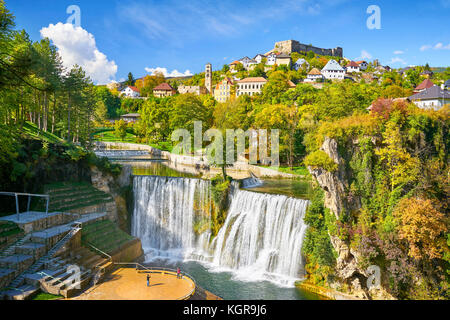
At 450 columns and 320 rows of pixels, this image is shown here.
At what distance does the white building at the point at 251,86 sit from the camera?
82.6m

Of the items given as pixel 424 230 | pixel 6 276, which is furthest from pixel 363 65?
pixel 6 276

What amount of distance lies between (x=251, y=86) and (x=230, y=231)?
221ft

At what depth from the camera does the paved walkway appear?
45.0 ft

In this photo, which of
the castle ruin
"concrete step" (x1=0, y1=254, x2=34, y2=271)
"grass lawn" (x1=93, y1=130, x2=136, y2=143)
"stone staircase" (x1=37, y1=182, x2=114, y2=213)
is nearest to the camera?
"concrete step" (x1=0, y1=254, x2=34, y2=271)

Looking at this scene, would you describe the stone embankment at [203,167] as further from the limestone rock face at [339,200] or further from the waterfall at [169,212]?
the limestone rock face at [339,200]

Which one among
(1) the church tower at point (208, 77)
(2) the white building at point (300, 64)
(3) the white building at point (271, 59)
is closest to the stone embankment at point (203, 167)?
(1) the church tower at point (208, 77)

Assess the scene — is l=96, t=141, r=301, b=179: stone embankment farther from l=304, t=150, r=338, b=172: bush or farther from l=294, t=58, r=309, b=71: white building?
l=294, t=58, r=309, b=71: white building

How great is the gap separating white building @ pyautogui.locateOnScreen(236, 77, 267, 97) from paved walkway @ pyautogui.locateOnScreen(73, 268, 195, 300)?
70.9 meters

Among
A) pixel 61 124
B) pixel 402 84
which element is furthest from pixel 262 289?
pixel 402 84

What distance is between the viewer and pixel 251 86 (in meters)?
83.7

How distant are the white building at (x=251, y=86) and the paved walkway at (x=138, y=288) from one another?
233ft

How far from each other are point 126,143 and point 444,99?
Answer: 5147cm

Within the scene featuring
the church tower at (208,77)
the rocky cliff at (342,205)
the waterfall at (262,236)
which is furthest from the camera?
the church tower at (208,77)

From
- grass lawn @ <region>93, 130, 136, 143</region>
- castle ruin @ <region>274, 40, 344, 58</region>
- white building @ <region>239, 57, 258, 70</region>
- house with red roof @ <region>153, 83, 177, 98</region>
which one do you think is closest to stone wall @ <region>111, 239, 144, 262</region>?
grass lawn @ <region>93, 130, 136, 143</region>
